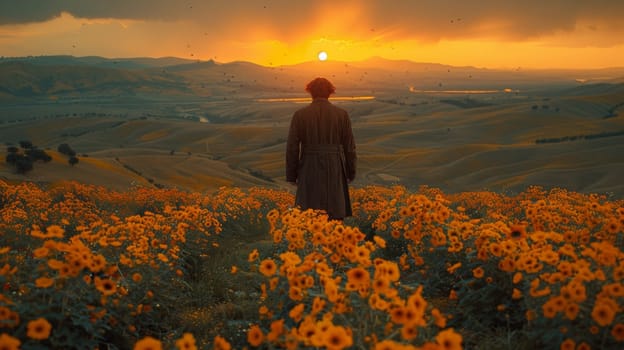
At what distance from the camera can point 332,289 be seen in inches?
120

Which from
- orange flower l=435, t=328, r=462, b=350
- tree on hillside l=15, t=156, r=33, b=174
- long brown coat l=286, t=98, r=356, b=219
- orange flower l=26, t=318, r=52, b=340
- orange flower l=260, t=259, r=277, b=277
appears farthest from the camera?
tree on hillside l=15, t=156, r=33, b=174

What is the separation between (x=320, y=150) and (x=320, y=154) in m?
0.05

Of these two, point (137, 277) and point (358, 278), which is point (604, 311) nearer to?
point (358, 278)

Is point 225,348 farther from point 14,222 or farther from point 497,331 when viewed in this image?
point 14,222

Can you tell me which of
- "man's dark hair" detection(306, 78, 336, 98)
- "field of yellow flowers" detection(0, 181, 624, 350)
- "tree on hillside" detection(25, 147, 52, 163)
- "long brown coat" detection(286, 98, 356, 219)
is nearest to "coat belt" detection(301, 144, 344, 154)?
"long brown coat" detection(286, 98, 356, 219)

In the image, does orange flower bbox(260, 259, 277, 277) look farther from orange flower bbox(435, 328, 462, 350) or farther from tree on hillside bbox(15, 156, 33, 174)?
tree on hillside bbox(15, 156, 33, 174)

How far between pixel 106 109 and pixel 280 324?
173415 mm

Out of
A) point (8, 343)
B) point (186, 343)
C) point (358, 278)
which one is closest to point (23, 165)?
point (8, 343)

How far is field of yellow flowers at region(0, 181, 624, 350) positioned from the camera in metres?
3.06

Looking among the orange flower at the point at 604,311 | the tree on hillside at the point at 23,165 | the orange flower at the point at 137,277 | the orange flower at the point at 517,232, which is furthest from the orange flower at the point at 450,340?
the tree on hillside at the point at 23,165

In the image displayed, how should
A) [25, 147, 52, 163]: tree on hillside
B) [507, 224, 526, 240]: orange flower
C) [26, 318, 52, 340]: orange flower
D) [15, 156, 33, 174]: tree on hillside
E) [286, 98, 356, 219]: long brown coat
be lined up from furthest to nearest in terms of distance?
[25, 147, 52, 163]: tree on hillside → [15, 156, 33, 174]: tree on hillside → [286, 98, 356, 219]: long brown coat → [507, 224, 526, 240]: orange flower → [26, 318, 52, 340]: orange flower

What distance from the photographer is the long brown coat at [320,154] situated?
720cm

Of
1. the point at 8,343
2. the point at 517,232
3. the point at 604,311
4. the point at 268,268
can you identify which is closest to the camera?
the point at 8,343

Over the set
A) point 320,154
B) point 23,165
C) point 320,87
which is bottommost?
point 23,165
